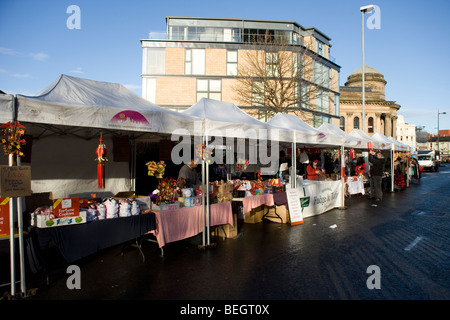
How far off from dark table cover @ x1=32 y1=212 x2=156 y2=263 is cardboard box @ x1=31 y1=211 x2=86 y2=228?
2.2 inches

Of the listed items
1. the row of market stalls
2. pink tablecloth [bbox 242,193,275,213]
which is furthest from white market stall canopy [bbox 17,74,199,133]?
pink tablecloth [bbox 242,193,275,213]

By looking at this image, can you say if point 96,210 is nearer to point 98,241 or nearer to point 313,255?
point 98,241

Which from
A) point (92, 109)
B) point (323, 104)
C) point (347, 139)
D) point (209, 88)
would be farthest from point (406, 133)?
point (92, 109)

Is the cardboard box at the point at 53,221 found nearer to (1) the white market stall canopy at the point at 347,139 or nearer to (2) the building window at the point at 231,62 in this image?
(1) the white market stall canopy at the point at 347,139

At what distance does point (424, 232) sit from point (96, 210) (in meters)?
7.67

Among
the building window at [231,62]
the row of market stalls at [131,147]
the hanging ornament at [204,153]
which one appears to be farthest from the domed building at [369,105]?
the hanging ornament at [204,153]

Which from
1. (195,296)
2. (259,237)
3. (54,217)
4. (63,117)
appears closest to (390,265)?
(259,237)

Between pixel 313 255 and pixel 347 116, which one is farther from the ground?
pixel 347 116

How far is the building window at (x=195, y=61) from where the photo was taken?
30.1 meters

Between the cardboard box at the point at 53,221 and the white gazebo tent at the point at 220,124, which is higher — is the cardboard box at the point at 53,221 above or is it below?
below

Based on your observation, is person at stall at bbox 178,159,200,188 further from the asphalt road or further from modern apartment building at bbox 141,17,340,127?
modern apartment building at bbox 141,17,340,127

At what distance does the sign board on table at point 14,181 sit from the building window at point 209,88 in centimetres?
2659

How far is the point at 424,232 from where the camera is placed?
7762 millimetres

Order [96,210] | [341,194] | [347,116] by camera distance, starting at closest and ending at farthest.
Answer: [96,210]
[341,194]
[347,116]
